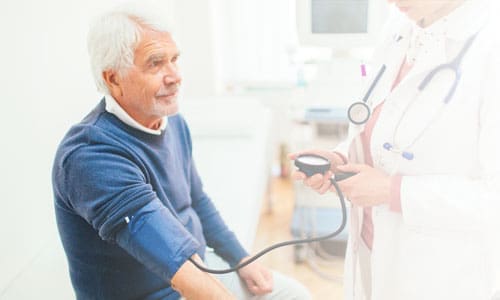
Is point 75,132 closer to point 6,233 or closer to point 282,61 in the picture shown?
point 6,233

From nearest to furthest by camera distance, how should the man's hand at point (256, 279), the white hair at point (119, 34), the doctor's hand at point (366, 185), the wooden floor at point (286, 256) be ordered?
the doctor's hand at point (366, 185) < the white hair at point (119, 34) < the man's hand at point (256, 279) < the wooden floor at point (286, 256)

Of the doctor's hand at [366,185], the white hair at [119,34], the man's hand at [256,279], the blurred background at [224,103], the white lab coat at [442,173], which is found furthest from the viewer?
the man's hand at [256,279]

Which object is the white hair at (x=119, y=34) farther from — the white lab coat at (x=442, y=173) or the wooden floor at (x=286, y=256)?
the wooden floor at (x=286, y=256)

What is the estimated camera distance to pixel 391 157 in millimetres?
766

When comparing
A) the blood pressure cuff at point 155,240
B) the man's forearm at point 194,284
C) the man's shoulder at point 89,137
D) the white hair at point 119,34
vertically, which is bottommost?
the man's forearm at point 194,284

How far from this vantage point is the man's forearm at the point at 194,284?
847 millimetres

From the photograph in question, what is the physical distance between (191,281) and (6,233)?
1.86ft

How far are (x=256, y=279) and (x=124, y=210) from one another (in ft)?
1.78

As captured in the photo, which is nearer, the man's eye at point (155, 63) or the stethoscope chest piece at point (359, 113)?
the stethoscope chest piece at point (359, 113)

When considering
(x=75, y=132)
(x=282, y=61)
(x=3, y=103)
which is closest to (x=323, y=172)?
(x=75, y=132)

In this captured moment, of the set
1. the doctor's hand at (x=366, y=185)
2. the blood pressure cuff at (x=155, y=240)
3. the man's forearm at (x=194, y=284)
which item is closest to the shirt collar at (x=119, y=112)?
the blood pressure cuff at (x=155, y=240)

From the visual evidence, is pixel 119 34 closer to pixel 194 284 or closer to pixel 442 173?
pixel 194 284

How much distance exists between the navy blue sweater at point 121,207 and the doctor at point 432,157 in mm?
297

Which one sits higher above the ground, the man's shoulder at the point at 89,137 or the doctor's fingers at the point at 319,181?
the man's shoulder at the point at 89,137
